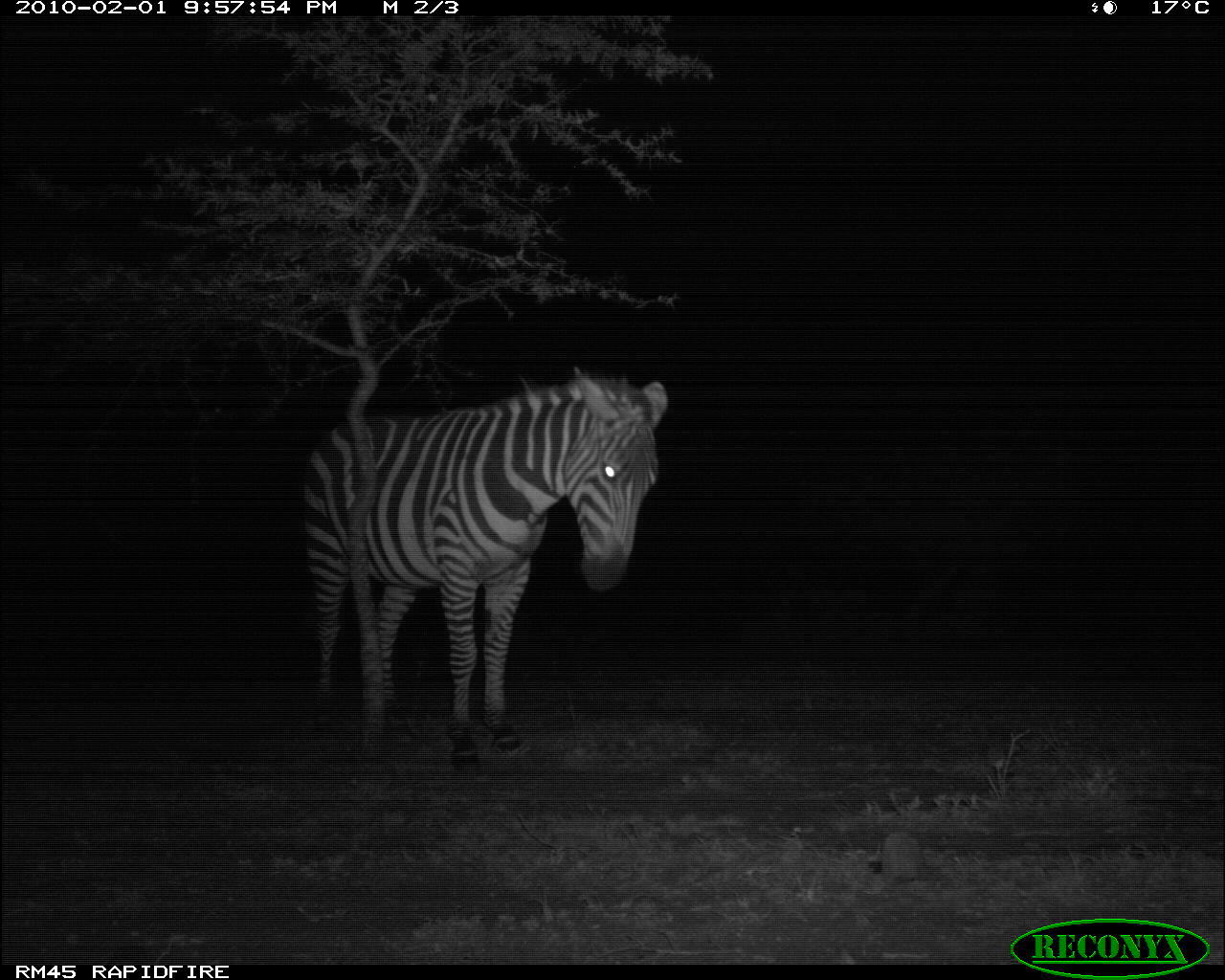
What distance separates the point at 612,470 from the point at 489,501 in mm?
959

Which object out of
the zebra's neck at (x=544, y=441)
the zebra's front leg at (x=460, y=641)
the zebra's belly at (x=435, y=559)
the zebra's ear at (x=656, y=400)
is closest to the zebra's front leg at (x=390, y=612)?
the zebra's belly at (x=435, y=559)

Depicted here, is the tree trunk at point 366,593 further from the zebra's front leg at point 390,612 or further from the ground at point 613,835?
the zebra's front leg at point 390,612

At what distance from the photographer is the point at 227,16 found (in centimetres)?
621

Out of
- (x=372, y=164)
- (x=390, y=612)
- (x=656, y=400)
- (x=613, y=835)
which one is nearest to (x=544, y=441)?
(x=656, y=400)

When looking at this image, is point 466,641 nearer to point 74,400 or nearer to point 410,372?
point 74,400

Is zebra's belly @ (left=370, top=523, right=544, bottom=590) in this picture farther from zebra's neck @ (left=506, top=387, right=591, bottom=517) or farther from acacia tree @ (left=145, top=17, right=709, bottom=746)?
acacia tree @ (left=145, top=17, right=709, bottom=746)

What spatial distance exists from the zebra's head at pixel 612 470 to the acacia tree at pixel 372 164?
62cm

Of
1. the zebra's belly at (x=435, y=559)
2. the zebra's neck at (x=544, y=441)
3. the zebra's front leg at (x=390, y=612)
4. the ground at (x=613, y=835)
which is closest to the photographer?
the ground at (x=613, y=835)

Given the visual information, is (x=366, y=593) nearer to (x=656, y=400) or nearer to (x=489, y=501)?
(x=489, y=501)

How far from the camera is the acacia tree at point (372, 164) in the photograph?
637 cm

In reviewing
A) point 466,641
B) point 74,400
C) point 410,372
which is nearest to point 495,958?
point 466,641

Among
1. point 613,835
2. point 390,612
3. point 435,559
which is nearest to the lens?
point 613,835

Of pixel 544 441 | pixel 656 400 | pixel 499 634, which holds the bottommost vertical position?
pixel 499 634

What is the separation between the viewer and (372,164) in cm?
647
